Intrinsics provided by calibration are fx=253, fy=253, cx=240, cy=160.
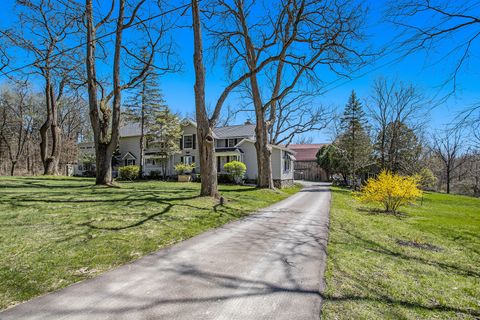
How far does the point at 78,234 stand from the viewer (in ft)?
16.4

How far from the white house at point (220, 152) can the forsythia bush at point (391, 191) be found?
11.4 m

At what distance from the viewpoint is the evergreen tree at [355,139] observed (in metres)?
24.3

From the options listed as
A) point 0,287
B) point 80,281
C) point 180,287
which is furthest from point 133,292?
point 0,287

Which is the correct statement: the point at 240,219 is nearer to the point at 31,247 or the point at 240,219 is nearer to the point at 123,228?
the point at 123,228

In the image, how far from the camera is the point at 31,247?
4.20 m

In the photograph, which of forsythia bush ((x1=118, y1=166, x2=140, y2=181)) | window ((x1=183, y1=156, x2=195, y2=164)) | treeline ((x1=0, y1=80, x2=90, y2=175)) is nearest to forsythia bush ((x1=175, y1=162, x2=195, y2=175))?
window ((x1=183, y1=156, x2=195, y2=164))

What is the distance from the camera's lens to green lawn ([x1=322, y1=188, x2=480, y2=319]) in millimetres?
2895

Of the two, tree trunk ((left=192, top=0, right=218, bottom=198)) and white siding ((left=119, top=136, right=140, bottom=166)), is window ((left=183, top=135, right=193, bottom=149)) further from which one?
tree trunk ((left=192, top=0, right=218, bottom=198))

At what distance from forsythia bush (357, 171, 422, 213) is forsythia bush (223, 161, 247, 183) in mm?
11656

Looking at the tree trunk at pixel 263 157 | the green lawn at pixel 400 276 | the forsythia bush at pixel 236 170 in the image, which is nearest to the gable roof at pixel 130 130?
the forsythia bush at pixel 236 170

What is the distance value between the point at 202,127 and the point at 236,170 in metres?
12.2

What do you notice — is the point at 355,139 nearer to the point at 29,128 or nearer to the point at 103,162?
the point at 103,162

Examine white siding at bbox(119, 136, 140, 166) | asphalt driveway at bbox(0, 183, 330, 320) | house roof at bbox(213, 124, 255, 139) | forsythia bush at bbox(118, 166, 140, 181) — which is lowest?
asphalt driveway at bbox(0, 183, 330, 320)

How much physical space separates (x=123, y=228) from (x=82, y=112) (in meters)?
38.8
